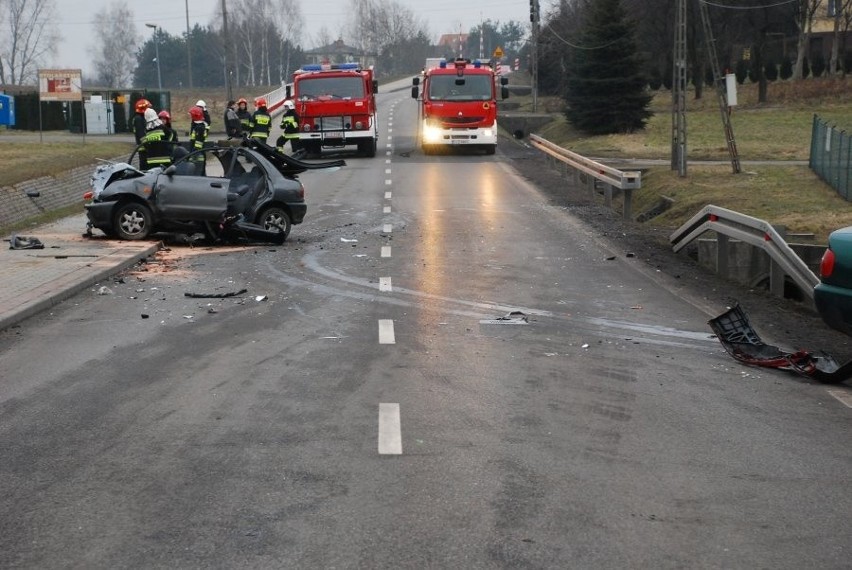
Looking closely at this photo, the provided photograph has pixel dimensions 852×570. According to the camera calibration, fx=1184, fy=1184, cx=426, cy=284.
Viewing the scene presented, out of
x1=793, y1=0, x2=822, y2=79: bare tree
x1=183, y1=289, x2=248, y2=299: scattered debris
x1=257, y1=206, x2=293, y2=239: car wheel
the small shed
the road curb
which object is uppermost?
x1=793, y1=0, x2=822, y2=79: bare tree

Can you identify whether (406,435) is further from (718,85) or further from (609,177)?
(718,85)

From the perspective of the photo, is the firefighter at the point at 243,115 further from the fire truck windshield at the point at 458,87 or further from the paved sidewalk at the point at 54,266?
the paved sidewalk at the point at 54,266

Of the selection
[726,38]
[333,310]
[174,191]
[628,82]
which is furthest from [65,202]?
[726,38]

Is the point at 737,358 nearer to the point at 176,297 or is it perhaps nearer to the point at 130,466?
the point at 130,466

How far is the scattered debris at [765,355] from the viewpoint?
9.02 meters

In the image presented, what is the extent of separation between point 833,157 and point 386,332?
18.2 metres

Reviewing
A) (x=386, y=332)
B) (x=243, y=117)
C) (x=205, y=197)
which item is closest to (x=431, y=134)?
(x=243, y=117)

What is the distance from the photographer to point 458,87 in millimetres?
39562

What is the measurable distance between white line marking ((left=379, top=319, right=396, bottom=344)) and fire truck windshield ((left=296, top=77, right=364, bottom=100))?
1094 inches

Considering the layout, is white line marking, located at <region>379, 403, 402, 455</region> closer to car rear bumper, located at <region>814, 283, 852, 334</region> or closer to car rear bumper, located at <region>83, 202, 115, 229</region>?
car rear bumper, located at <region>814, 283, 852, 334</region>

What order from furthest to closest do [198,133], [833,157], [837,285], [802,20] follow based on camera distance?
[802,20], [833,157], [198,133], [837,285]

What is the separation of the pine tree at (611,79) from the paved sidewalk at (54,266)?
31.8 metres

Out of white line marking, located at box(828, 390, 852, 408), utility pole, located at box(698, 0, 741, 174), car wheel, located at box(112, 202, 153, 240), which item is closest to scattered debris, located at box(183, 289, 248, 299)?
car wheel, located at box(112, 202, 153, 240)

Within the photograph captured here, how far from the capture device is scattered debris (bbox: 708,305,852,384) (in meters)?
9.02
